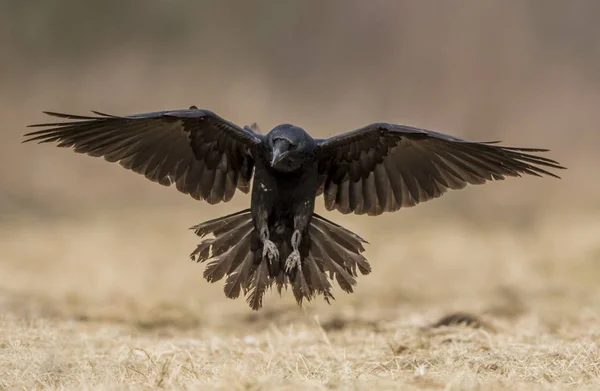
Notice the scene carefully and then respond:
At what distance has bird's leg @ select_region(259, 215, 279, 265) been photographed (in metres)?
6.99

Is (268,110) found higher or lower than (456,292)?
higher

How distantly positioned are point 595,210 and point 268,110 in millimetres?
6973

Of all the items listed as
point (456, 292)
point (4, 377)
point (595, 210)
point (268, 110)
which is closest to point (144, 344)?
point (4, 377)

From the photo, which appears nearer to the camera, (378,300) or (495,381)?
(495,381)

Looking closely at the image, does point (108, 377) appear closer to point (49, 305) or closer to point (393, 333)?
point (393, 333)

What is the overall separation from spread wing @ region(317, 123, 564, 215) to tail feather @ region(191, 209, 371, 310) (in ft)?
1.04

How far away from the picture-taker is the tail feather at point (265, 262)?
7.12 meters

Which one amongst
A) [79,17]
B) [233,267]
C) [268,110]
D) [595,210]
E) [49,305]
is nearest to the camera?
[233,267]

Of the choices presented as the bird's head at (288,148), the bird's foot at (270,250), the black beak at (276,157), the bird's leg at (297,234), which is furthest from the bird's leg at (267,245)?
the black beak at (276,157)

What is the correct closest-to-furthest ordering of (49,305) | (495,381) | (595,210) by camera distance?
(495,381) < (49,305) < (595,210)

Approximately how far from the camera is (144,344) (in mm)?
7203

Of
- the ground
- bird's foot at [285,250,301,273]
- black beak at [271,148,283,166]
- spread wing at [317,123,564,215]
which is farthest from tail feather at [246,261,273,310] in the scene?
black beak at [271,148,283,166]

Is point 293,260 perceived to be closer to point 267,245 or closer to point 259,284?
point 267,245

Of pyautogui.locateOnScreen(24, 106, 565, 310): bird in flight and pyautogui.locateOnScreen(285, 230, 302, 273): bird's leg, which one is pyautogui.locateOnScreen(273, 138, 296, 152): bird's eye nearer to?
pyautogui.locateOnScreen(24, 106, 565, 310): bird in flight
